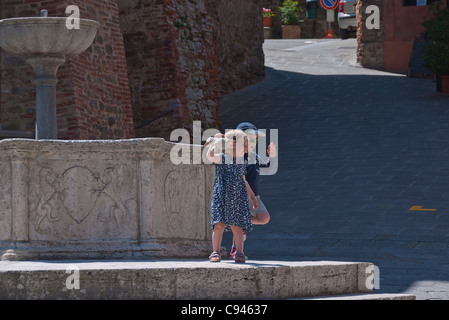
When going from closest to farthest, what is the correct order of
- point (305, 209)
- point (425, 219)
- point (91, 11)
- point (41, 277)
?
point (41, 277) → point (425, 219) → point (305, 209) → point (91, 11)

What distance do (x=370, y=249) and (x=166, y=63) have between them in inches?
279

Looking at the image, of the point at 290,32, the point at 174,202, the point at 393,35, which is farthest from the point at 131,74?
the point at 290,32

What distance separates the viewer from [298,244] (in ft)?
36.1

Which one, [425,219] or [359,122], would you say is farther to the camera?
[359,122]

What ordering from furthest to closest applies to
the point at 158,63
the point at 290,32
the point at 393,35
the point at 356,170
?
the point at 290,32, the point at 393,35, the point at 158,63, the point at 356,170

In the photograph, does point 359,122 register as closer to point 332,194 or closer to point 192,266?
point 332,194

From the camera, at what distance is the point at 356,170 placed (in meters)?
14.8

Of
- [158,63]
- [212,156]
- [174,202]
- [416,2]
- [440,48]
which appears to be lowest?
[174,202]

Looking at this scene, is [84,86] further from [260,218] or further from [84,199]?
[260,218]

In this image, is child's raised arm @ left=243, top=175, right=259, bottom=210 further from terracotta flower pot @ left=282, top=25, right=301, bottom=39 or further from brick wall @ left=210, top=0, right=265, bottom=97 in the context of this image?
terracotta flower pot @ left=282, top=25, right=301, bottom=39

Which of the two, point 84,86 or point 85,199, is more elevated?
point 84,86

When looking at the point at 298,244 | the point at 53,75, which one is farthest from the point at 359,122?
the point at 53,75

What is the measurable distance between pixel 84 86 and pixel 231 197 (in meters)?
6.56

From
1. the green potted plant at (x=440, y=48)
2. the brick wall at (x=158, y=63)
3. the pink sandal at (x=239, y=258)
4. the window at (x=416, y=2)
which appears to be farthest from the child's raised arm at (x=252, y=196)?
the window at (x=416, y=2)
